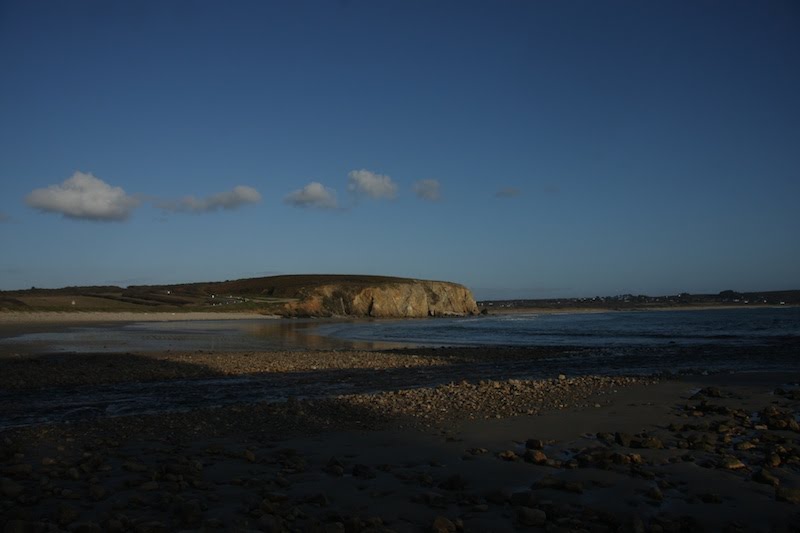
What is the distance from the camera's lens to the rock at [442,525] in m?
5.05

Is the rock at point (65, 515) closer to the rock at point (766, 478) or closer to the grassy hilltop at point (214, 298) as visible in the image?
the rock at point (766, 478)

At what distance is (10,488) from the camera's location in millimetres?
5938

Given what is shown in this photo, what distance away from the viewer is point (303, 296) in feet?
303

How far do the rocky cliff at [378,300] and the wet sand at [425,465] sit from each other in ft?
239

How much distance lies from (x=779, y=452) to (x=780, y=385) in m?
8.20

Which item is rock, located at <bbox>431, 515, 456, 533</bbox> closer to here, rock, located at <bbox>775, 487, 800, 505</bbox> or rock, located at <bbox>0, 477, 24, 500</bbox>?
rock, located at <bbox>775, 487, 800, 505</bbox>

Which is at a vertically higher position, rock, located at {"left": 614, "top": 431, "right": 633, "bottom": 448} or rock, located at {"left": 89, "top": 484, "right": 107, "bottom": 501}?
rock, located at {"left": 89, "top": 484, "right": 107, "bottom": 501}

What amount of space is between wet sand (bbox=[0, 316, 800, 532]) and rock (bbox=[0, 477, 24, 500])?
0.02 meters

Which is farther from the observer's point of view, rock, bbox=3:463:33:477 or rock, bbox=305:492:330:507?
rock, bbox=3:463:33:477

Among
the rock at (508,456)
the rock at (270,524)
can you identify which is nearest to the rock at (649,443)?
the rock at (508,456)

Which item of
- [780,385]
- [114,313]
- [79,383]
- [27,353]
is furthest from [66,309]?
[780,385]

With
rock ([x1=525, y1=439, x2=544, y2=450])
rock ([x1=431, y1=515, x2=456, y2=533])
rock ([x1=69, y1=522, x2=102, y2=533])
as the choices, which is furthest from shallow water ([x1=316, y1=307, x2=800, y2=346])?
rock ([x1=69, y1=522, x2=102, y2=533])

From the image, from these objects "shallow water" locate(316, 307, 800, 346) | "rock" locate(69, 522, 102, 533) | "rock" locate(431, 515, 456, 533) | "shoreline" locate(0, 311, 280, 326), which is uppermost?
"rock" locate(69, 522, 102, 533)

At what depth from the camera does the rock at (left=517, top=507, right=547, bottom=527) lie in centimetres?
530
